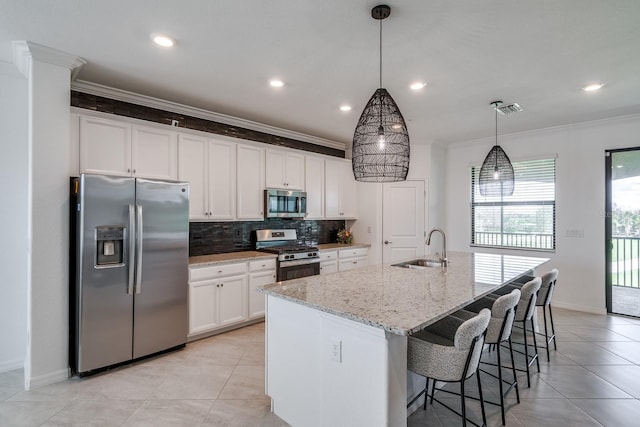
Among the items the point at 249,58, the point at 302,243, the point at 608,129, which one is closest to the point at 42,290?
the point at 249,58

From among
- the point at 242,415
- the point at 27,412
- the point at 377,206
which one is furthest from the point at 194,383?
the point at 377,206

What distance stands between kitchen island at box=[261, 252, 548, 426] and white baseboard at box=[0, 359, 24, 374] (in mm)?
2515

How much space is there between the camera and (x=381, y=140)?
6.91ft

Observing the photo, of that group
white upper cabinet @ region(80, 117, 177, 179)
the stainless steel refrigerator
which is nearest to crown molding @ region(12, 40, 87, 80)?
white upper cabinet @ region(80, 117, 177, 179)

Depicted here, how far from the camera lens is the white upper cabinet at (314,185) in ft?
Answer: 17.1

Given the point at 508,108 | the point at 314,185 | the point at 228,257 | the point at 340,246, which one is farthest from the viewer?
the point at 340,246

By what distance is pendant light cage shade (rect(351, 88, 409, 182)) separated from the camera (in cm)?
206

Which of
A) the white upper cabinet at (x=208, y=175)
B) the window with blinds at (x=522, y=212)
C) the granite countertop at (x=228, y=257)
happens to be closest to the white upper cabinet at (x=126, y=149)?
the white upper cabinet at (x=208, y=175)

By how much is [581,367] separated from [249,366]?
3.07m

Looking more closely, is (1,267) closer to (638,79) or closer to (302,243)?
(302,243)

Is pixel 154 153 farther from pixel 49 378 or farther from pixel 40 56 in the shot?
pixel 49 378

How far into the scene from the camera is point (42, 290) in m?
2.70

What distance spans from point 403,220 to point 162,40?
14.7 ft

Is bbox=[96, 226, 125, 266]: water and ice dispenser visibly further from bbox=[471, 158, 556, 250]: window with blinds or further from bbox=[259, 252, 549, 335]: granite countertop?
bbox=[471, 158, 556, 250]: window with blinds
